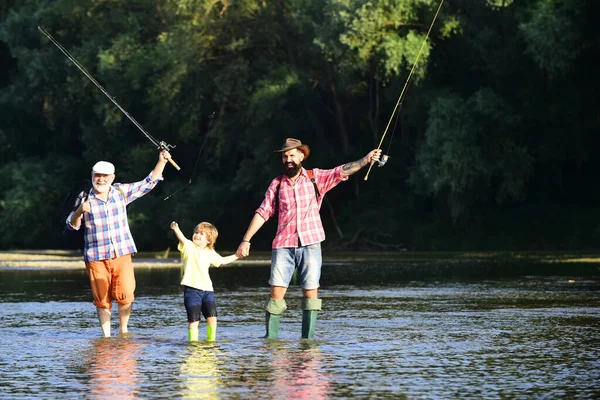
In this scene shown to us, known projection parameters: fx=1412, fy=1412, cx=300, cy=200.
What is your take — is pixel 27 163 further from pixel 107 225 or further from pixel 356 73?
pixel 107 225

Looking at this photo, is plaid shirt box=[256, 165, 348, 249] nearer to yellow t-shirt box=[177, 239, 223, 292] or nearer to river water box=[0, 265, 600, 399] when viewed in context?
yellow t-shirt box=[177, 239, 223, 292]

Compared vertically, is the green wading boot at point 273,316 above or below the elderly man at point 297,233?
below

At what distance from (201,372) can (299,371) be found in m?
0.72

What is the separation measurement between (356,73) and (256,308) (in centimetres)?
2769

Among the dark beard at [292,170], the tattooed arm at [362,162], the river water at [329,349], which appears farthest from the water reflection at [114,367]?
the tattooed arm at [362,162]

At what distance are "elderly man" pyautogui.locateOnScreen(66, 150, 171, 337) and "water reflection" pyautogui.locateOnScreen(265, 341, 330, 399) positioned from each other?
172cm

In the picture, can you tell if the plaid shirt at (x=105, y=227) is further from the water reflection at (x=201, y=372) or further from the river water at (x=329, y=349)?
the water reflection at (x=201, y=372)

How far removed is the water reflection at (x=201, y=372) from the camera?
9.23 metres

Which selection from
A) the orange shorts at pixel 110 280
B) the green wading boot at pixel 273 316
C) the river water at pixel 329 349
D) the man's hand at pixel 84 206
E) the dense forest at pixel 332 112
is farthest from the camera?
the dense forest at pixel 332 112

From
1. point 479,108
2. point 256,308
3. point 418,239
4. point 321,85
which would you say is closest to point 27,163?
point 321,85

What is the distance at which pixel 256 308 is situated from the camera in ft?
56.9

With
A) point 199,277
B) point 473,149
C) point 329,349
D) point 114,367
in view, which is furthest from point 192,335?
point 473,149

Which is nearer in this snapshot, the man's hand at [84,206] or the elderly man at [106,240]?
the man's hand at [84,206]

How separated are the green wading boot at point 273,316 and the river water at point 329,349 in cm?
14
